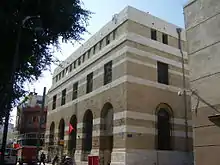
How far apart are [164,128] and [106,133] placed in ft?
17.3

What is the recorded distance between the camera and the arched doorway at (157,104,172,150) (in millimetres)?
25531

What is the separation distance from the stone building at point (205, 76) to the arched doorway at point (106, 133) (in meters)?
12.7

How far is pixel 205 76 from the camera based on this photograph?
1400cm

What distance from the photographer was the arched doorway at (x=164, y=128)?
83.8ft

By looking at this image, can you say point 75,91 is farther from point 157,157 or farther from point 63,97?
point 157,157

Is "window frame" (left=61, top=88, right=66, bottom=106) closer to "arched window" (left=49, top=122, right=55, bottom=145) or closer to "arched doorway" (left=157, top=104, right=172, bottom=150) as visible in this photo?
"arched window" (left=49, top=122, right=55, bottom=145)

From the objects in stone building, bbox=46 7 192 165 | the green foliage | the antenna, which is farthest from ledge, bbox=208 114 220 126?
the antenna

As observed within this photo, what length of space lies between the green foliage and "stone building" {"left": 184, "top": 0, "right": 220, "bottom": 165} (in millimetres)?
5848

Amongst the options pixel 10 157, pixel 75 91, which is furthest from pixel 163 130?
pixel 10 157

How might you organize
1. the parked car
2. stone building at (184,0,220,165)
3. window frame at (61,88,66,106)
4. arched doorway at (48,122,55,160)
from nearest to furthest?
1. stone building at (184,0,220,165)
2. the parked car
3. window frame at (61,88,66,106)
4. arched doorway at (48,122,55,160)

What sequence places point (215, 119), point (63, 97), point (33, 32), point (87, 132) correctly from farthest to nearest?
point (63, 97) → point (87, 132) → point (215, 119) → point (33, 32)

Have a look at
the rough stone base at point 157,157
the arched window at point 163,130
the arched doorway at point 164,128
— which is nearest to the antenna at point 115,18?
the arched doorway at point 164,128

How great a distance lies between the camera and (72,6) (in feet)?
38.2

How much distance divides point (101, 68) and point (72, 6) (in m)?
17.4
